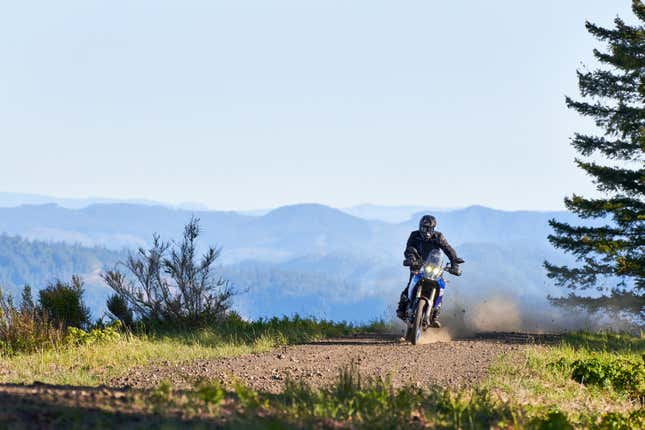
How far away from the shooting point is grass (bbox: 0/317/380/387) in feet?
41.3

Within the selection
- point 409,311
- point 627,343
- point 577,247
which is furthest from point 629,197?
point 409,311

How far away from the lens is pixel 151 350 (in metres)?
14.6

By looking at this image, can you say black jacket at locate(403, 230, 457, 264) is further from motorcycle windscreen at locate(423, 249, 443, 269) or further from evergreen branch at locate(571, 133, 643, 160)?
evergreen branch at locate(571, 133, 643, 160)

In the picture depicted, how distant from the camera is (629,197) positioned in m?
28.9

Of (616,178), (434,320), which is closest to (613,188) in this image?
(616,178)

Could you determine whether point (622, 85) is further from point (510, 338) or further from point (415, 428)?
point (415, 428)

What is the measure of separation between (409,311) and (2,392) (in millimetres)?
8974

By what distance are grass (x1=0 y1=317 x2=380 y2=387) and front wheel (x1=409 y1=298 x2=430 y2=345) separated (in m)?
2.23

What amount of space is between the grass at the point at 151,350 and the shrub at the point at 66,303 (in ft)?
8.21

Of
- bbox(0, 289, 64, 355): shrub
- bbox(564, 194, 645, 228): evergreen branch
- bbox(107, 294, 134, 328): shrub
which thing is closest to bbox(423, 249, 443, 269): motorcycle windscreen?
bbox(0, 289, 64, 355): shrub

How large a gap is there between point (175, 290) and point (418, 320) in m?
7.10

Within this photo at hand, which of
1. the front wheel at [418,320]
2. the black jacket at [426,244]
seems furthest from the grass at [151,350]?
the black jacket at [426,244]

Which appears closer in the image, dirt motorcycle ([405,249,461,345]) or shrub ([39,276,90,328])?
dirt motorcycle ([405,249,461,345])

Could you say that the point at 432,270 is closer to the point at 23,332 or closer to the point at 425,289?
the point at 425,289
